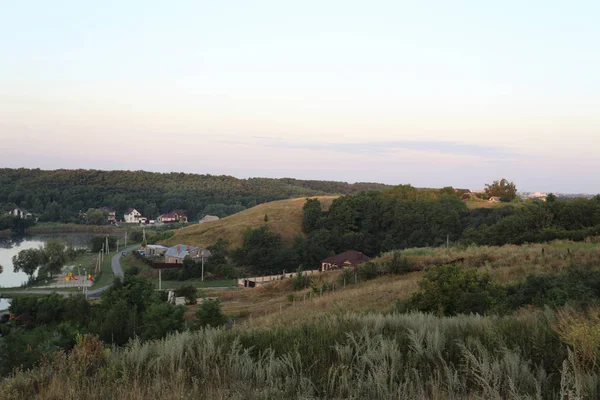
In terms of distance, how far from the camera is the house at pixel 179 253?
206 feet

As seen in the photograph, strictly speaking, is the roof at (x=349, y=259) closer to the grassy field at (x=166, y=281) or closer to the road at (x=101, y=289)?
the grassy field at (x=166, y=281)

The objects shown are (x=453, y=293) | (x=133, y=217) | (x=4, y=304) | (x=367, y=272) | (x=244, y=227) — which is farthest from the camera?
(x=133, y=217)

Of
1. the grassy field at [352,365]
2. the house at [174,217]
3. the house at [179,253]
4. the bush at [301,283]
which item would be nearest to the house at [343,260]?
the house at [179,253]

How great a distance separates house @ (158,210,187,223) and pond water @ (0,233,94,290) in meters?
27.8

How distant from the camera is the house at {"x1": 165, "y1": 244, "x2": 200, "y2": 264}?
206ft

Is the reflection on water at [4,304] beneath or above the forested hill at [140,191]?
beneath

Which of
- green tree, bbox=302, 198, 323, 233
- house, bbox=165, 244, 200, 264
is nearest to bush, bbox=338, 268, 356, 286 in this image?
house, bbox=165, 244, 200, 264

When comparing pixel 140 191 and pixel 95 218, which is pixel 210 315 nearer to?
pixel 95 218

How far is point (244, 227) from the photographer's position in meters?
77.2

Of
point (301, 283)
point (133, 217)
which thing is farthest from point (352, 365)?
point (133, 217)

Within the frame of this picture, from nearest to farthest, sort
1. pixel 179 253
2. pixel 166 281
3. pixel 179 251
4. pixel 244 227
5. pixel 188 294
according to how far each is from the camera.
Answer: pixel 188 294 → pixel 166 281 → pixel 179 253 → pixel 179 251 → pixel 244 227

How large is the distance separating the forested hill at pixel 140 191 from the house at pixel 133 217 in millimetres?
3621

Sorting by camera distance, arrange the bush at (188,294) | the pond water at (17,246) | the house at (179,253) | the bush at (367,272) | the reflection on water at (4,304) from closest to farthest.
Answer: the bush at (367,272)
the bush at (188,294)
the reflection on water at (4,304)
the pond water at (17,246)
the house at (179,253)

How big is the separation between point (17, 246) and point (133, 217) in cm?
4924
